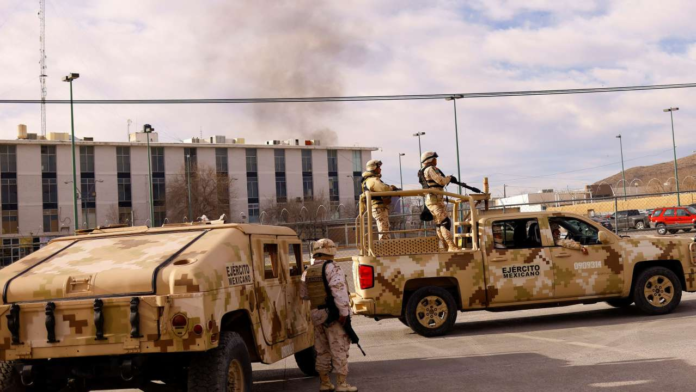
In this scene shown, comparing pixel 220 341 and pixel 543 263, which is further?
pixel 543 263

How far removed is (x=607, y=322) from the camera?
39.2 ft

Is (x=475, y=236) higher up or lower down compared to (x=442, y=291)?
higher up

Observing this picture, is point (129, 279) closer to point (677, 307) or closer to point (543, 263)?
point (543, 263)

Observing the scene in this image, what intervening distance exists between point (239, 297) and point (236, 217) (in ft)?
230

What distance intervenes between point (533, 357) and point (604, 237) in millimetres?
3610

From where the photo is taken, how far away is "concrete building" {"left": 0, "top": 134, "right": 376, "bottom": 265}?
6906cm

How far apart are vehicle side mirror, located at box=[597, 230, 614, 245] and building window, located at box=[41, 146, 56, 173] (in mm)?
Answer: 66418

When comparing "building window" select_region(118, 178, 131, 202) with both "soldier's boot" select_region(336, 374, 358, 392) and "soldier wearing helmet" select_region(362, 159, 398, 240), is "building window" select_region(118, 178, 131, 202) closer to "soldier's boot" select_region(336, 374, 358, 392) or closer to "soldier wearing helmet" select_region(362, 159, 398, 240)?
"soldier wearing helmet" select_region(362, 159, 398, 240)

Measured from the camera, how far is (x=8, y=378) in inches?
259

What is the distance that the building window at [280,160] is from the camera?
8138cm

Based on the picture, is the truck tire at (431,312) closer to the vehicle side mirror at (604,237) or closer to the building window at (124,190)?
the vehicle side mirror at (604,237)

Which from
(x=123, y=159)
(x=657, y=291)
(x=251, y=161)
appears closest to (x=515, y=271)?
(x=657, y=291)

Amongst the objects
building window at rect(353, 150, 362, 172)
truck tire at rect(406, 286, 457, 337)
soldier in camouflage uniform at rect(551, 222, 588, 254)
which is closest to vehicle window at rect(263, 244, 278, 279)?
truck tire at rect(406, 286, 457, 337)

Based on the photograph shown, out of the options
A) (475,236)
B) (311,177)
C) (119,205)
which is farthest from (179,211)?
(475,236)
